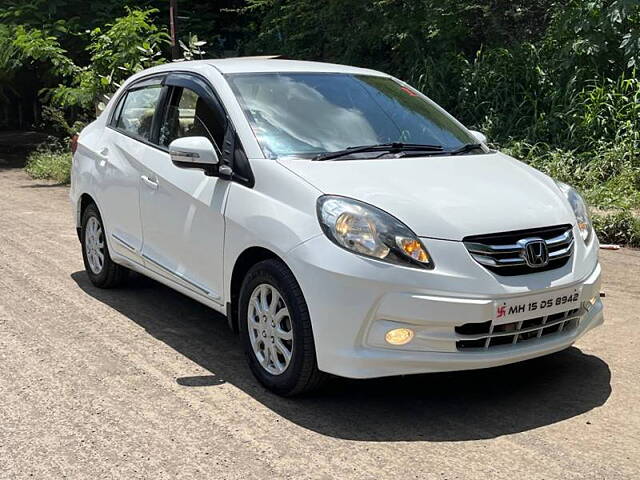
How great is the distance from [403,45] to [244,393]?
1030cm

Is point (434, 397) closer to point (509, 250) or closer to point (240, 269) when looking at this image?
point (509, 250)

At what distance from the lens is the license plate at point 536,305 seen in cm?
418

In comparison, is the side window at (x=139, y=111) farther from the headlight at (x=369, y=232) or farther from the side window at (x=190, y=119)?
the headlight at (x=369, y=232)

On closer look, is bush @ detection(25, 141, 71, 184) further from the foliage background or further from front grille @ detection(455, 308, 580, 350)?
front grille @ detection(455, 308, 580, 350)

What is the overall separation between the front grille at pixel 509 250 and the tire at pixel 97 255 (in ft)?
10.9

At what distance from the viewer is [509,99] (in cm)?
1221

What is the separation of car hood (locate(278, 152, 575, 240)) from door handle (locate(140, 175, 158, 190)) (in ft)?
3.95

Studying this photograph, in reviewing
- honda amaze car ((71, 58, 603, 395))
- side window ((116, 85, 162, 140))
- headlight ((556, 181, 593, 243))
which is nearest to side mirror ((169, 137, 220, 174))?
honda amaze car ((71, 58, 603, 395))

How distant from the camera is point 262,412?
4457 mm

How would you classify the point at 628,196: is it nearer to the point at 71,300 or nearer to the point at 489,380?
the point at 489,380

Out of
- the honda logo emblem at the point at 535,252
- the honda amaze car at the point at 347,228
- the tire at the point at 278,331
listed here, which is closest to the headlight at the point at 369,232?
the honda amaze car at the point at 347,228

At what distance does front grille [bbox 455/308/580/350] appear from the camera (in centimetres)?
422

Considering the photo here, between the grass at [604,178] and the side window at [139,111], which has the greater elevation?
the side window at [139,111]

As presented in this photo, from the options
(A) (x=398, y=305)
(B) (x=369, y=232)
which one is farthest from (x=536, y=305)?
(B) (x=369, y=232)
